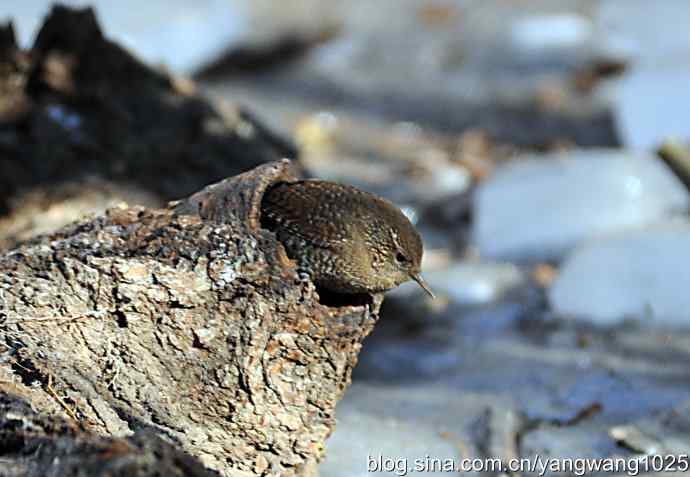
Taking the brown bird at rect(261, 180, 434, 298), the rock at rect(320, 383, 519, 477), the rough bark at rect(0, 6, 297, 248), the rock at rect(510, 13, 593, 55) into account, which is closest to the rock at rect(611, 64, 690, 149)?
the rock at rect(510, 13, 593, 55)

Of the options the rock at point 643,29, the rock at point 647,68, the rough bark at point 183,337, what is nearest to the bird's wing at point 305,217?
the rough bark at point 183,337

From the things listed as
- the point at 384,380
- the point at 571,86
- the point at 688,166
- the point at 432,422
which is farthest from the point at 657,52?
the point at 432,422

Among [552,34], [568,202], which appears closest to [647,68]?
[552,34]

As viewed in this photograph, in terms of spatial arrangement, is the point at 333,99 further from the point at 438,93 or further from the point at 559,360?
the point at 559,360

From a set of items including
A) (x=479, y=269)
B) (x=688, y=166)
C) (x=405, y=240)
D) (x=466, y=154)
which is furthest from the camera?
(x=466, y=154)

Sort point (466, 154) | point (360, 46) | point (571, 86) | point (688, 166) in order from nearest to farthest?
point (688, 166) → point (466, 154) → point (571, 86) → point (360, 46)

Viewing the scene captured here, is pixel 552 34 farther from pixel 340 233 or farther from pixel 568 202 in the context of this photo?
pixel 340 233
